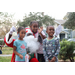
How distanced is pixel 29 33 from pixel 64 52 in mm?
3170

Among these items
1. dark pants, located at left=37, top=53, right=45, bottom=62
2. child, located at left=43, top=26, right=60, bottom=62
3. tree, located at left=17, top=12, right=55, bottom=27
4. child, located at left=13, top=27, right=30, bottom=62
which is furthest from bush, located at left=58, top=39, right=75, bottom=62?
tree, located at left=17, top=12, right=55, bottom=27

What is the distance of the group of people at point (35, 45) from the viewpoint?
2.49m

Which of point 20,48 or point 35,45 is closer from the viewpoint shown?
point 20,48

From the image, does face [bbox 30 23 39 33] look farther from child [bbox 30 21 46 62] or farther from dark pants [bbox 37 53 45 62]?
dark pants [bbox 37 53 45 62]

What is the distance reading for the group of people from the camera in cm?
249

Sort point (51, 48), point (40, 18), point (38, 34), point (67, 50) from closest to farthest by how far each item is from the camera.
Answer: point (51, 48) → point (38, 34) → point (67, 50) → point (40, 18)

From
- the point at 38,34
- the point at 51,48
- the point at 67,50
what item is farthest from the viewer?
the point at 67,50

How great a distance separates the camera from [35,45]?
265 centimetres

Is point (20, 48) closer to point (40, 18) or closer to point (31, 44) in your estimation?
point (31, 44)

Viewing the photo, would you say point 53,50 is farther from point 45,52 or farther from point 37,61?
point 37,61

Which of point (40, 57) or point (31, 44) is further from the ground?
point (31, 44)

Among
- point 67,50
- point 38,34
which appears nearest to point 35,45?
point 38,34
